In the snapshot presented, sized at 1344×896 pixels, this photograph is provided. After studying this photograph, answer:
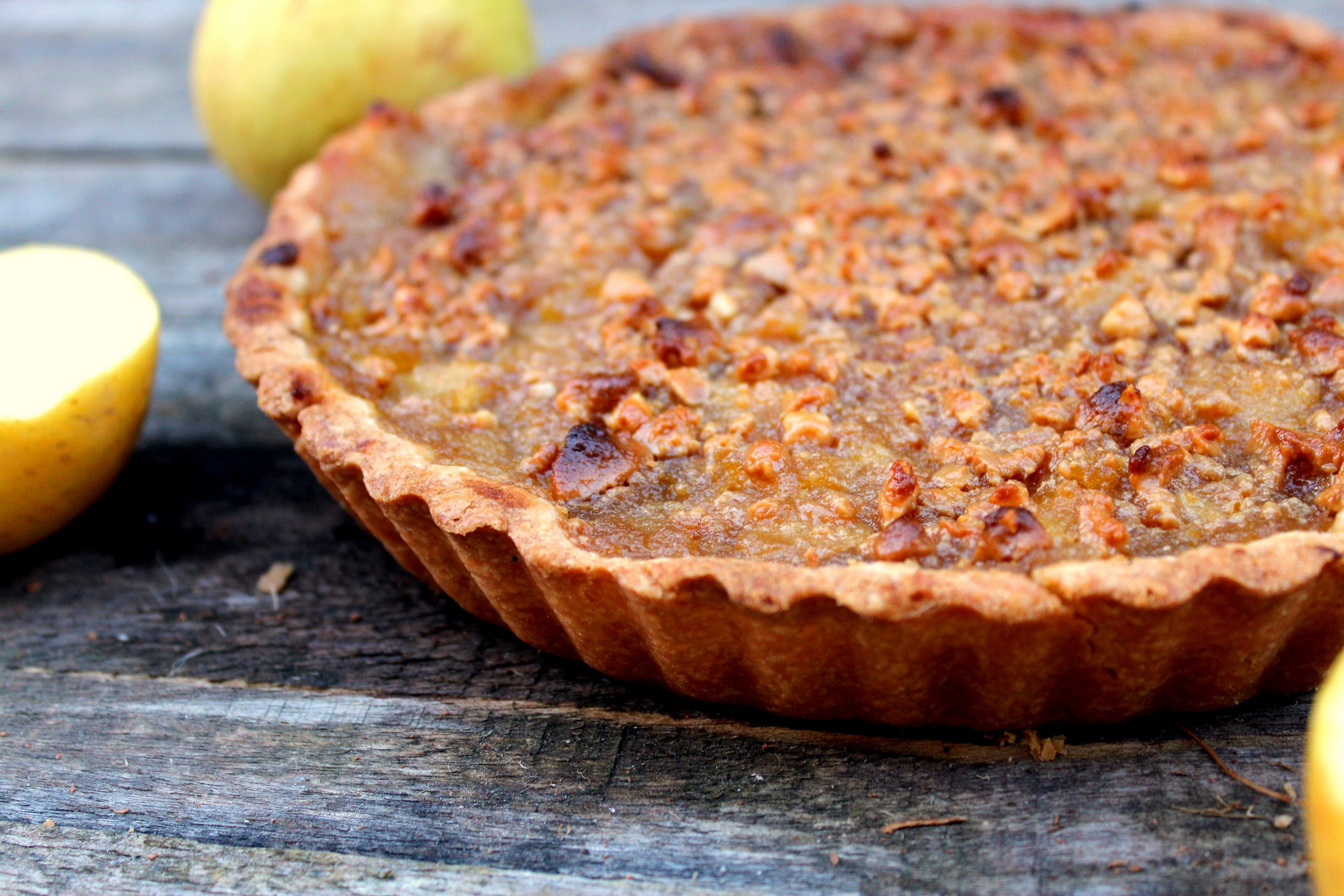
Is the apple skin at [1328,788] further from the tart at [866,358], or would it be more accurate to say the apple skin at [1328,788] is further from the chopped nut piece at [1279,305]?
the chopped nut piece at [1279,305]

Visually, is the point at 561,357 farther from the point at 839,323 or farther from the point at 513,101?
the point at 513,101

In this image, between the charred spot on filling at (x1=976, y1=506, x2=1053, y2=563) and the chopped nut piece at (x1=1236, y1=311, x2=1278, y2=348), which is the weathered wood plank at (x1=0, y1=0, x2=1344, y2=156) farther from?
the charred spot on filling at (x1=976, y1=506, x2=1053, y2=563)

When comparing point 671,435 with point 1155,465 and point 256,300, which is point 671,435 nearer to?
point 1155,465

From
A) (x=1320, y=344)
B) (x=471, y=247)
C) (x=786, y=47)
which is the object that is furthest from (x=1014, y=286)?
(x=786, y=47)

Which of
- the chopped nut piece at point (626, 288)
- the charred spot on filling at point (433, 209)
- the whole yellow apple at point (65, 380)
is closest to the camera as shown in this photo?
the whole yellow apple at point (65, 380)

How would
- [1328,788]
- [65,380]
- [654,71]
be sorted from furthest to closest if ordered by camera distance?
[654,71]
[65,380]
[1328,788]

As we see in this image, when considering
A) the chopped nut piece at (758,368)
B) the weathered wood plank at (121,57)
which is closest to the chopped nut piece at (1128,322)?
the chopped nut piece at (758,368)
